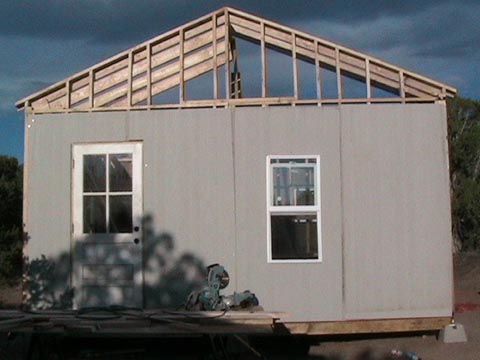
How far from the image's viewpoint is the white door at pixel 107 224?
10.2 m

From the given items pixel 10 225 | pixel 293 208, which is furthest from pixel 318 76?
pixel 10 225

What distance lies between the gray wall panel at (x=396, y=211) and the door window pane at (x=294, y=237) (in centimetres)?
43

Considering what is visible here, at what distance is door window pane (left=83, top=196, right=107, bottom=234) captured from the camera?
406 inches

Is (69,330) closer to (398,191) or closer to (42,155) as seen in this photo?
(42,155)

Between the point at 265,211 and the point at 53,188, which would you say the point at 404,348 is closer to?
the point at 265,211

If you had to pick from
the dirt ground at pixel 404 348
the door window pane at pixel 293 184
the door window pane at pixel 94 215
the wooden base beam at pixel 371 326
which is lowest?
the dirt ground at pixel 404 348

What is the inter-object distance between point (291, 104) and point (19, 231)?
1300 centimetres

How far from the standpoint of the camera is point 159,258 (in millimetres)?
10203

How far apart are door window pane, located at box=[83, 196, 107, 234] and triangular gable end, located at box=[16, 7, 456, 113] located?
3.93ft

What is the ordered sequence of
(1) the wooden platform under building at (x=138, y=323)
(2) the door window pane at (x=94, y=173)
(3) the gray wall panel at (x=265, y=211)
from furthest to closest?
(2) the door window pane at (x=94, y=173) → (3) the gray wall panel at (x=265, y=211) → (1) the wooden platform under building at (x=138, y=323)

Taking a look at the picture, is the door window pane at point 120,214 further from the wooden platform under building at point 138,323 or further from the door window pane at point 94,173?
the wooden platform under building at point 138,323

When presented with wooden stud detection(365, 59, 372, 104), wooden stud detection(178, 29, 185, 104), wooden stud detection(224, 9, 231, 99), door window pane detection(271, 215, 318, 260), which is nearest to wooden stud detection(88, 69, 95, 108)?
wooden stud detection(178, 29, 185, 104)

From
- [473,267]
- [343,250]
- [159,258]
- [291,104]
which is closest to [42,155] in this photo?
[159,258]

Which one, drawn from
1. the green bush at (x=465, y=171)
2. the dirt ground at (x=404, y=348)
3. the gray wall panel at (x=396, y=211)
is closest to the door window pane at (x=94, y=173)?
the gray wall panel at (x=396, y=211)
